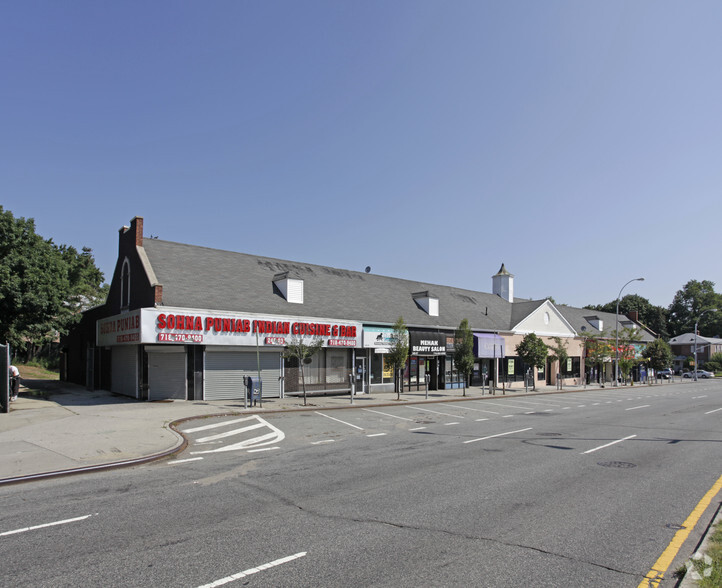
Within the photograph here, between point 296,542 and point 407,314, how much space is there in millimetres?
26877

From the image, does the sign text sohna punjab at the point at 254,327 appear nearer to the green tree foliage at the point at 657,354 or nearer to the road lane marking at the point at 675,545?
the road lane marking at the point at 675,545

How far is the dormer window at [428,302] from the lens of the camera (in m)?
34.5

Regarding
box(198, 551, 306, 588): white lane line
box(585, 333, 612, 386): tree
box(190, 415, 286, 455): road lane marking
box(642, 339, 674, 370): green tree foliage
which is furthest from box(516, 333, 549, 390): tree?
box(198, 551, 306, 588): white lane line

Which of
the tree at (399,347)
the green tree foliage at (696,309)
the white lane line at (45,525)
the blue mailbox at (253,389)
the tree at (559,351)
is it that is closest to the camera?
the white lane line at (45,525)

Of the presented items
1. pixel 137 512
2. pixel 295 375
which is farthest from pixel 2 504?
pixel 295 375

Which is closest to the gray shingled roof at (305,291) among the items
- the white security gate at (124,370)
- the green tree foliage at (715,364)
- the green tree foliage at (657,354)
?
the white security gate at (124,370)

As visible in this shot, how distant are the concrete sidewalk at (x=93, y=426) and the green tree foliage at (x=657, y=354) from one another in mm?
41772

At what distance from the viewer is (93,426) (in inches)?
584

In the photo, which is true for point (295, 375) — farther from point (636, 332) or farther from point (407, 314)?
point (636, 332)

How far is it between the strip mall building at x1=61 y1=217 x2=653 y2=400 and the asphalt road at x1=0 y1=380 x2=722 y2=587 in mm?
9943

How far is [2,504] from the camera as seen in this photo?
7590mm

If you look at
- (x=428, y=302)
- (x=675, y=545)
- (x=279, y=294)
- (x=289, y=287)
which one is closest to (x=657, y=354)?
(x=428, y=302)

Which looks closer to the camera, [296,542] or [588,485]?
[296,542]

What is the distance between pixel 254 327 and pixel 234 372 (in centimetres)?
237
